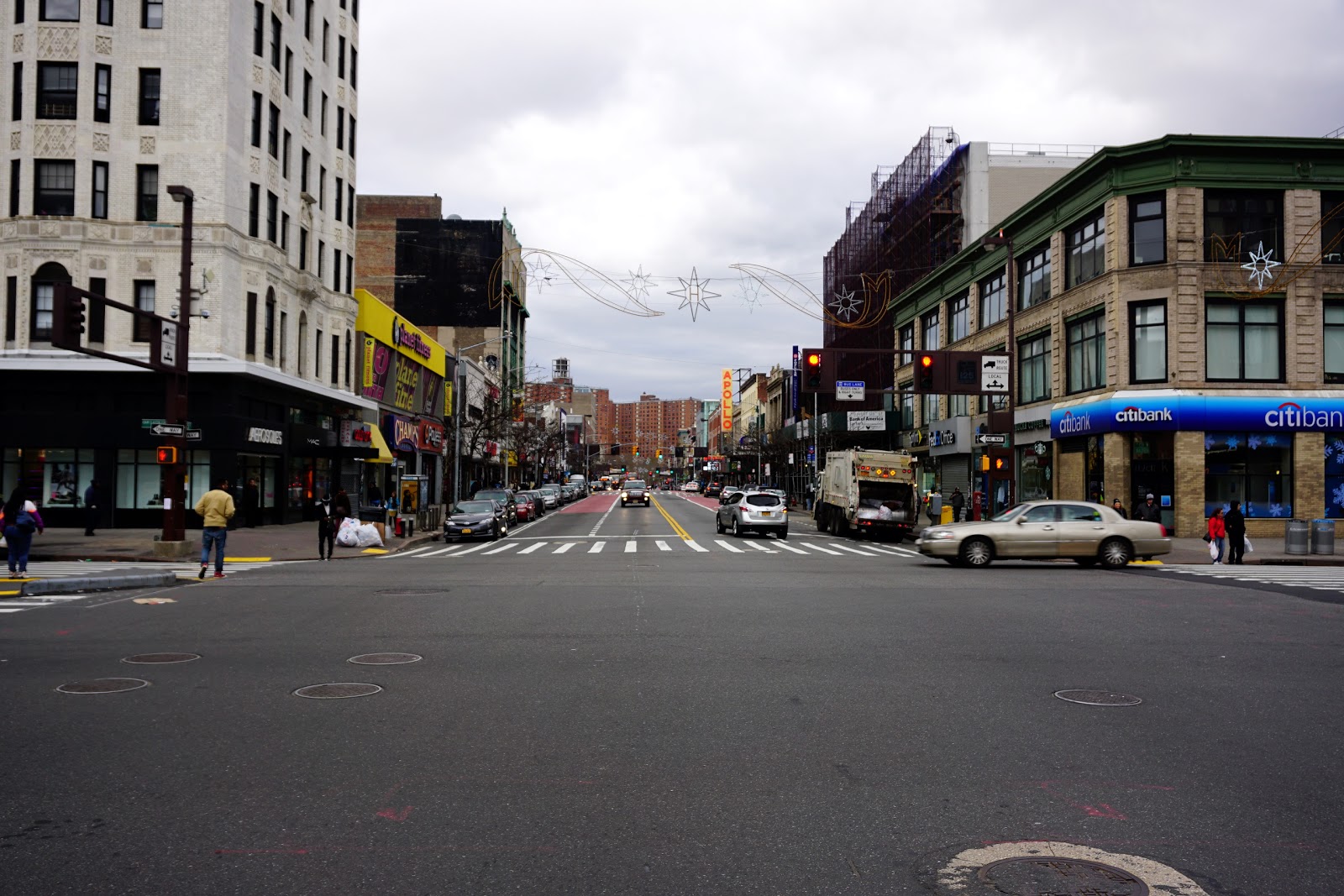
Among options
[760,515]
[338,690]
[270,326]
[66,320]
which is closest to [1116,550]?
[760,515]

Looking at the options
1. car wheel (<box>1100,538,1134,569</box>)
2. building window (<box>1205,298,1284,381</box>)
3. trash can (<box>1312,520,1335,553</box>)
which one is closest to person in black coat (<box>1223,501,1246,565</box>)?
trash can (<box>1312,520,1335,553</box>)

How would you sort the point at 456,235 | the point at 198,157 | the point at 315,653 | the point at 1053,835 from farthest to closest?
the point at 456,235 → the point at 198,157 → the point at 315,653 → the point at 1053,835

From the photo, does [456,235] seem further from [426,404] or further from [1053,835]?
[1053,835]

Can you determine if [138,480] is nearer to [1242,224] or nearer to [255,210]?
[255,210]

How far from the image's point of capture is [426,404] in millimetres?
63562

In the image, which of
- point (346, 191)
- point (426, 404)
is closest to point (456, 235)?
point (426, 404)

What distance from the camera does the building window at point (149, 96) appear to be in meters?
33.4

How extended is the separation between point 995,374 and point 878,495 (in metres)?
6.99

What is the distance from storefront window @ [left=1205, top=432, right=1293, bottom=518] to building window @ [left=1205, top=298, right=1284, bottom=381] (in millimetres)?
2181

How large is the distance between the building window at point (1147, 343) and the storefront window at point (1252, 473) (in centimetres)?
294

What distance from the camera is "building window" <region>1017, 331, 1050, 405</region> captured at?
40938mm

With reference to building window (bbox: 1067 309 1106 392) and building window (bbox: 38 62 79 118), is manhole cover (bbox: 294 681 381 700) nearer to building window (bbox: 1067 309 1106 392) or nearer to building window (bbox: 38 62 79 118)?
building window (bbox: 38 62 79 118)

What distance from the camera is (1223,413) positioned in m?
33.1

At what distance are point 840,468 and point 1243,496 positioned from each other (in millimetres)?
13822
